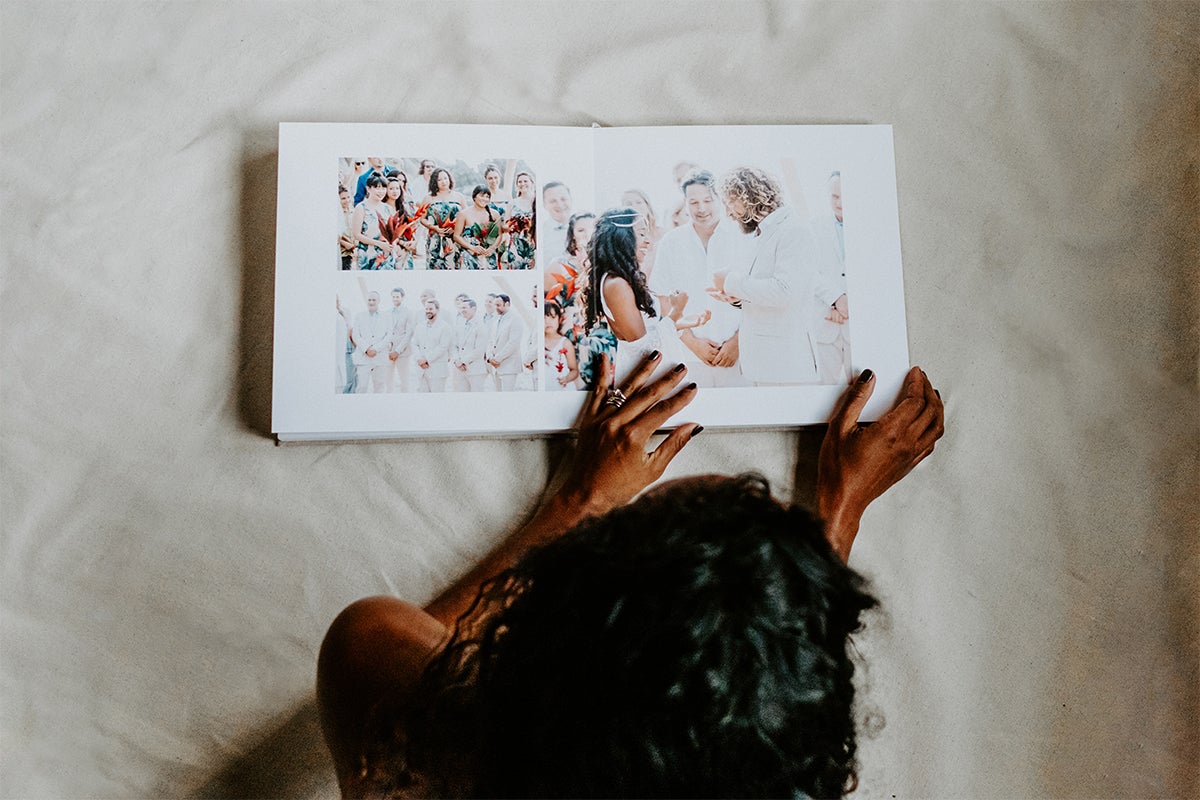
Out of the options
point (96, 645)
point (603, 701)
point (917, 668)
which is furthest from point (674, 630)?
point (96, 645)

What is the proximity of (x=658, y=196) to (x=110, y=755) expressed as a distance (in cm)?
70

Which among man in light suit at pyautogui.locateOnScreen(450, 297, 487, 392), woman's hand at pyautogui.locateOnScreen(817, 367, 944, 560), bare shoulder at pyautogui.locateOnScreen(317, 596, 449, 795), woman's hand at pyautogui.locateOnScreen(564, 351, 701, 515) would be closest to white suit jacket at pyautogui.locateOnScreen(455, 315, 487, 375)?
man in light suit at pyautogui.locateOnScreen(450, 297, 487, 392)

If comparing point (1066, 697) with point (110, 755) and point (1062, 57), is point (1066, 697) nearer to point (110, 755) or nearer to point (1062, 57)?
point (1062, 57)

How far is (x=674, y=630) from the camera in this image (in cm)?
40

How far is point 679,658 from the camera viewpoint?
400 millimetres

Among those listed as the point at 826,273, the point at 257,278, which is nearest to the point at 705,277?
the point at 826,273

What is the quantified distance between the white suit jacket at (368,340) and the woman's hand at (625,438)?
0.62ft

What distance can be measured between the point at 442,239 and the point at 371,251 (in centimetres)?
6

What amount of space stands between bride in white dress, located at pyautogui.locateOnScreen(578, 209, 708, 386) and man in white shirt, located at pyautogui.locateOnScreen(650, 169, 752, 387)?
0.4 inches

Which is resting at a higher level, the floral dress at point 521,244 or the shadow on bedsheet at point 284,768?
the floral dress at point 521,244

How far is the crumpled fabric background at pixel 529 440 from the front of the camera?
79 centimetres

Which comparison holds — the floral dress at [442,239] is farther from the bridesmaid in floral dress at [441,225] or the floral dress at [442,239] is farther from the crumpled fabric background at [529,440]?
the crumpled fabric background at [529,440]

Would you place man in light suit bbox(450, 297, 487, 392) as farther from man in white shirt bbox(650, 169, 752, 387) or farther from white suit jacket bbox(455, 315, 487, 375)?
man in white shirt bbox(650, 169, 752, 387)

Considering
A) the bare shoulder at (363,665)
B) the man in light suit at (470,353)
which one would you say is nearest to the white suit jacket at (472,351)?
the man in light suit at (470,353)
